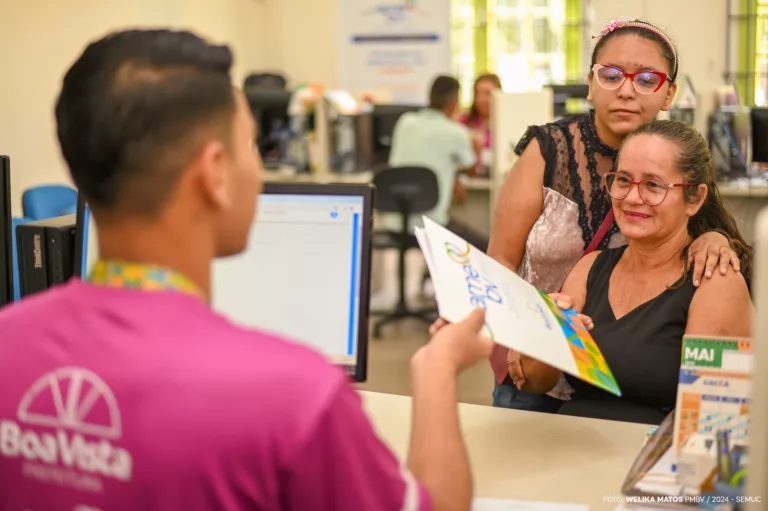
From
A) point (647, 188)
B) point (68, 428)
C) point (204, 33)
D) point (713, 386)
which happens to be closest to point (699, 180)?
point (647, 188)

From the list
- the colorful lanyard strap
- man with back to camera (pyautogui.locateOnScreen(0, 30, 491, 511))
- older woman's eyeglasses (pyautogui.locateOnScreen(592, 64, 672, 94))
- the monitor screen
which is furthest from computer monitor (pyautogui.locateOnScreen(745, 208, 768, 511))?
older woman's eyeglasses (pyautogui.locateOnScreen(592, 64, 672, 94))

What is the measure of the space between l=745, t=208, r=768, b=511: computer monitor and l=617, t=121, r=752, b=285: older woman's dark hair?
90 centimetres

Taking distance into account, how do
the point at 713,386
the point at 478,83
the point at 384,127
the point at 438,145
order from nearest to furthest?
1. the point at 713,386
2. the point at 438,145
3. the point at 384,127
4. the point at 478,83

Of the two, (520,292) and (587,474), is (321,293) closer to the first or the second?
(520,292)

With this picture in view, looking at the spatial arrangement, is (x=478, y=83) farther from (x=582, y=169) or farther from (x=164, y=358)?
(x=164, y=358)

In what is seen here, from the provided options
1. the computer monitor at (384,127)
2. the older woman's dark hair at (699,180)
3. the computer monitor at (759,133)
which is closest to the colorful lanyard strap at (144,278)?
the older woman's dark hair at (699,180)

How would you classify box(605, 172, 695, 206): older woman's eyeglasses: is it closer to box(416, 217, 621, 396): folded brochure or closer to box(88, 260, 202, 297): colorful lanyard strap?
box(416, 217, 621, 396): folded brochure

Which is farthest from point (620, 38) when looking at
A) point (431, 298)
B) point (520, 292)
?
point (431, 298)

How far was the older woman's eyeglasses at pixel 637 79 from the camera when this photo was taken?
74.2 inches

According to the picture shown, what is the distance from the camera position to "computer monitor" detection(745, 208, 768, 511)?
2.63ft

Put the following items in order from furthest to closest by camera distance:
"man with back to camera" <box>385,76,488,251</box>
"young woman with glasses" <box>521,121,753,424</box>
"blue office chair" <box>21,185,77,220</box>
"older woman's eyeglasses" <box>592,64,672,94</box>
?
"man with back to camera" <box>385,76,488,251</box> → "blue office chair" <box>21,185,77,220</box> → "older woman's eyeglasses" <box>592,64,672,94</box> → "young woman with glasses" <box>521,121,753,424</box>

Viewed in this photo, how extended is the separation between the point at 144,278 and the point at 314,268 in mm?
688

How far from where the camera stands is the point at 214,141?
33.0 inches

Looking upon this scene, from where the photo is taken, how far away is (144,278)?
0.83 meters
